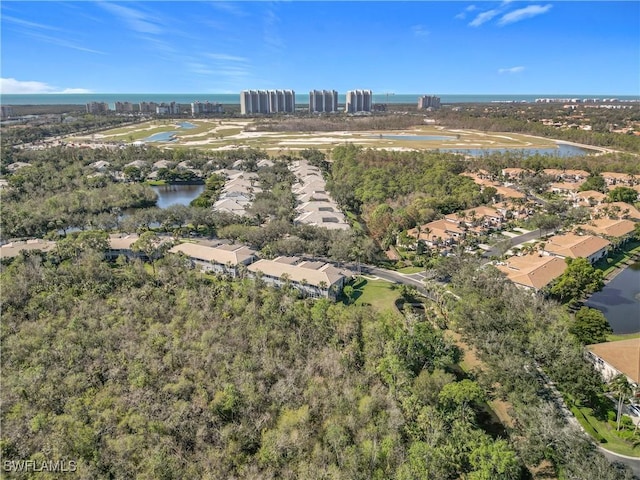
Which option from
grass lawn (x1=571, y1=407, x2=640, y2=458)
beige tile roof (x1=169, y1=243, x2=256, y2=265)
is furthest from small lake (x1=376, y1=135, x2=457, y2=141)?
grass lawn (x1=571, y1=407, x2=640, y2=458)

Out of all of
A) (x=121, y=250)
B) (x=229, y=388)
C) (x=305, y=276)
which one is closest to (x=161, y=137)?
(x=121, y=250)

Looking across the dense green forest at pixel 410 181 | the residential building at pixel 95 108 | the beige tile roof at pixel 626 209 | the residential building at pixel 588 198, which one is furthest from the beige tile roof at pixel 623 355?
the residential building at pixel 95 108

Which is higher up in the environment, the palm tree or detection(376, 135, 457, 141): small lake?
detection(376, 135, 457, 141): small lake

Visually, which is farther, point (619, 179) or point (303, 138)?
point (303, 138)

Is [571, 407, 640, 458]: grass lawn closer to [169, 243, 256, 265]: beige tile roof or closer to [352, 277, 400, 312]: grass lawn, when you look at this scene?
[352, 277, 400, 312]: grass lawn

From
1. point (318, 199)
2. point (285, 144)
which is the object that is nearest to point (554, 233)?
point (318, 199)

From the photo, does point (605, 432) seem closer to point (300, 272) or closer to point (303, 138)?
point (300, 272)

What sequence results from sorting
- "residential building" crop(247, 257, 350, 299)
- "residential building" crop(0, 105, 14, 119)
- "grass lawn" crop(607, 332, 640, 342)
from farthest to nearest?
1. "residential building" crop(0, 105, 14, 119)
2. "residential building" crop(247, 257, 350, 299)
3. "grass lawn" crop(607, 332, 640, 342)

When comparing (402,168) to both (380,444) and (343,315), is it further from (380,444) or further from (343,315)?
(380,444)
